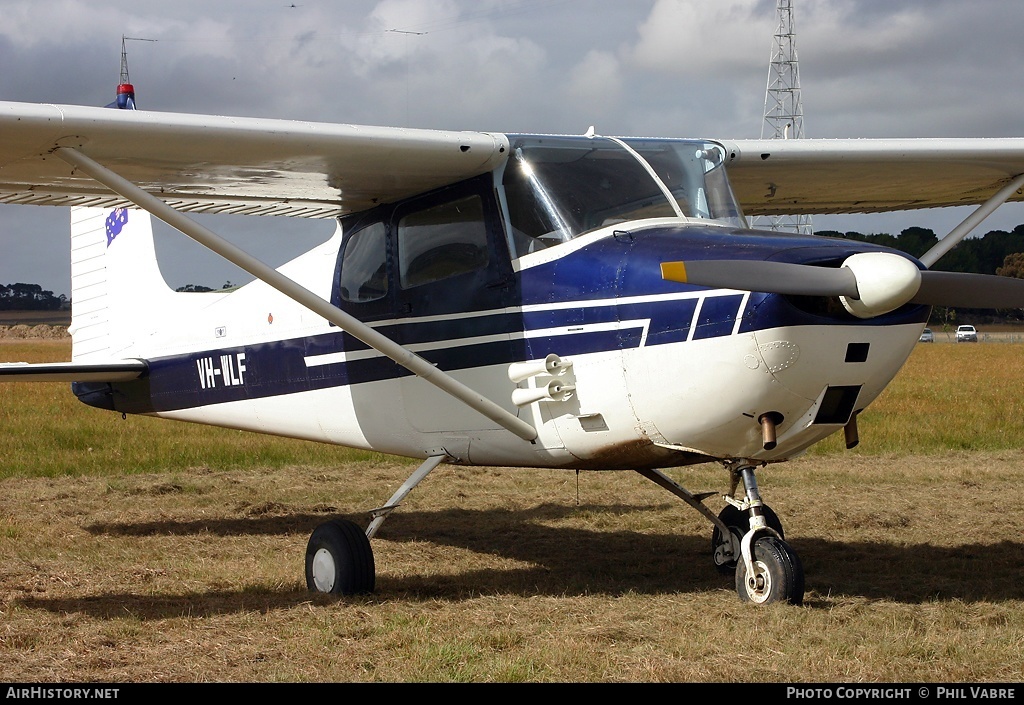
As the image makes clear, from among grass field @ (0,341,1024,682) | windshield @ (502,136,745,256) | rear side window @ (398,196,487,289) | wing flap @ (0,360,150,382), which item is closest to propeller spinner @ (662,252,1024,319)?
windshield @ (502,136,745,256)

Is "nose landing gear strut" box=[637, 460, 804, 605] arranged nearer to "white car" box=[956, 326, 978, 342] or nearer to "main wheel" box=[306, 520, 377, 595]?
"main wheel" box=[306, 520, 377, 595]

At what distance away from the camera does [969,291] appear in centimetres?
541

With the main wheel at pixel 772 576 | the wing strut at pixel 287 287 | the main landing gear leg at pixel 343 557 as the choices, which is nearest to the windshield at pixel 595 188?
the wing strut at pixel 287 287

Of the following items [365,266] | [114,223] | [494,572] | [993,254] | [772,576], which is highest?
[993,254]

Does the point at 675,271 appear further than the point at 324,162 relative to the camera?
No

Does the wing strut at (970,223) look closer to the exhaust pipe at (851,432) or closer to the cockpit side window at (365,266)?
the exhaust pipe at (851,432)

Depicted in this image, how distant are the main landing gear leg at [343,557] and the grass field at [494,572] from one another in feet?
0.40

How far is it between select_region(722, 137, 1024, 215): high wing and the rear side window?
187 cm

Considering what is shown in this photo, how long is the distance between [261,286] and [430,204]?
6.41ft

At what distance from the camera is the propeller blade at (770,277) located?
487cm

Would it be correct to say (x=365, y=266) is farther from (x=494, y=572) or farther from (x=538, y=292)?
(x=494, y=572)

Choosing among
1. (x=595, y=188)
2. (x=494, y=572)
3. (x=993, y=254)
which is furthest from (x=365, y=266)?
(x=993, y=254)

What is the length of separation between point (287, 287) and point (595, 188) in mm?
1808

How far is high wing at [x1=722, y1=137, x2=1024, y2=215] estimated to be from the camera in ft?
25.4
